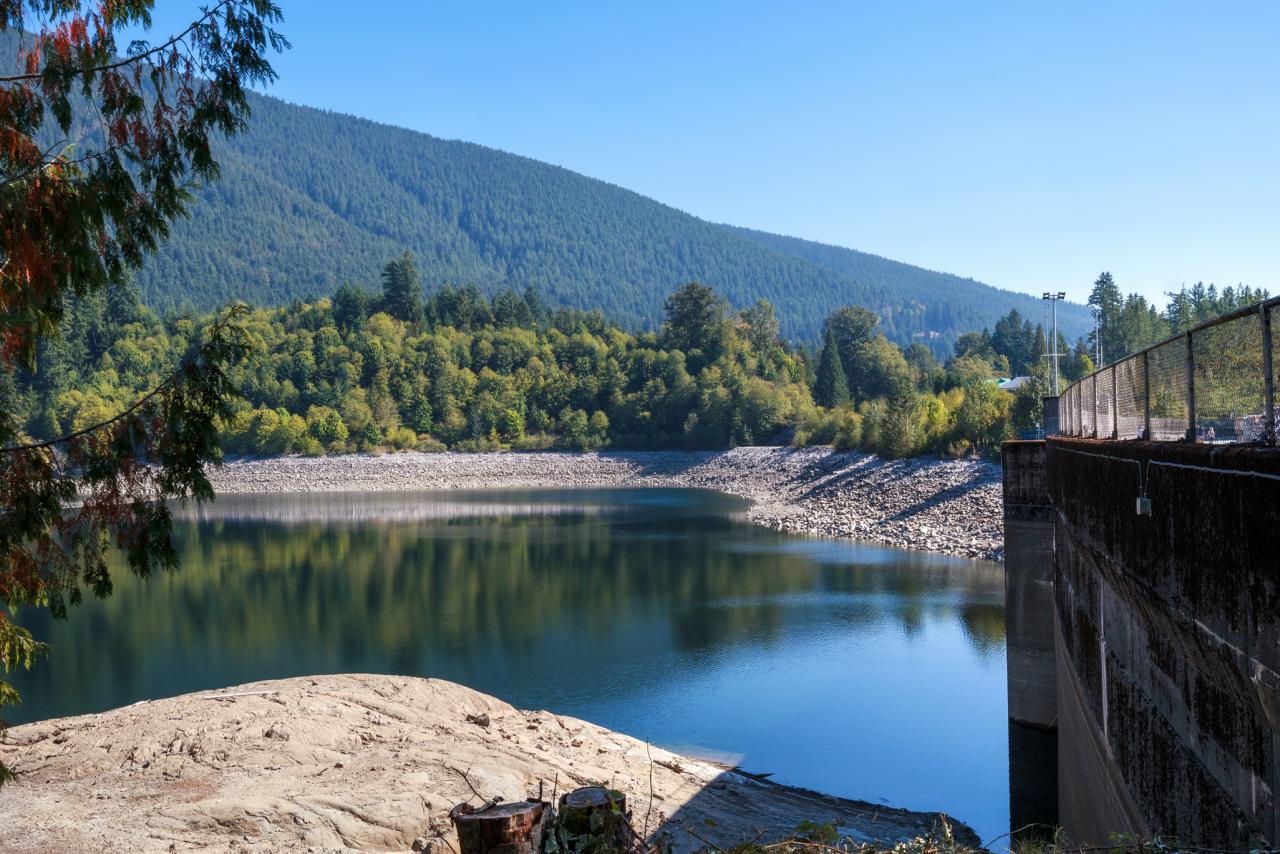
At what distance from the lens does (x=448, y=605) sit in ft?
113

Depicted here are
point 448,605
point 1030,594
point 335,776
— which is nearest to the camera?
point 335,776

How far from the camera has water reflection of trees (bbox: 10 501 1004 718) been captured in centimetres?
2612

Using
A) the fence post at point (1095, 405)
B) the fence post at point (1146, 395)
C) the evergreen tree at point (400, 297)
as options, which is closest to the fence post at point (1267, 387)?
the fence post at point (1146, 395)

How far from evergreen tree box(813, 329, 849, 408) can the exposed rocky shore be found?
98.8 meters

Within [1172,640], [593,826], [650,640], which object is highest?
[1172,640]

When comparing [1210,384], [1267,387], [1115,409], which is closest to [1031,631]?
[1115,409]

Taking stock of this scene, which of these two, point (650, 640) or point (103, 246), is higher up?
point (103, 246)

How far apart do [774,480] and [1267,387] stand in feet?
258

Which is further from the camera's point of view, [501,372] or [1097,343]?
[501,372]

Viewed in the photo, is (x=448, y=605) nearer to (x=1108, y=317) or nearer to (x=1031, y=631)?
(x=1031, y=631)

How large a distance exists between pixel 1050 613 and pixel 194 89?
47.0 feet

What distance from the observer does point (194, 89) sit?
8.30 m

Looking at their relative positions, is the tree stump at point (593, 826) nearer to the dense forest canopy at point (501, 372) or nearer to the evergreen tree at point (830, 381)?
the dense forest canopy at point (501, 372)

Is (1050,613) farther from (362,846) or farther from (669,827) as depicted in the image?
(362,846)
